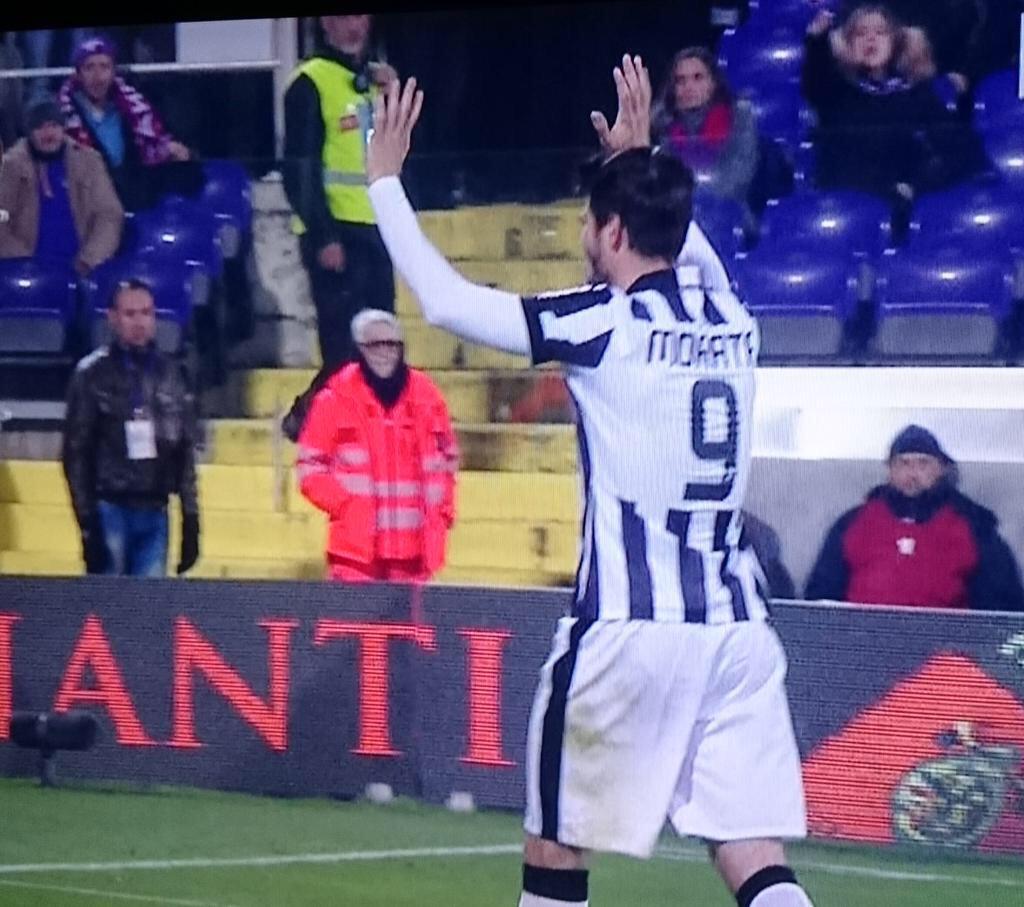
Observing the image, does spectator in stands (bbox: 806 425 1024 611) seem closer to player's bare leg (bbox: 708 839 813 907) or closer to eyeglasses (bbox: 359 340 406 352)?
player's bare leg (bbox: 708 839 813 907)

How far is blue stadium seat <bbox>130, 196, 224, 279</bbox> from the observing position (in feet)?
9.95

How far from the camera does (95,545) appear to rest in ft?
10.2

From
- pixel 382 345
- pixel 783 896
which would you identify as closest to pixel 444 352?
pixel 382 345

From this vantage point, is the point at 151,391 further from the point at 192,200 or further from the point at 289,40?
the point at 289,40

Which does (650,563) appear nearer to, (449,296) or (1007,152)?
(449,296)

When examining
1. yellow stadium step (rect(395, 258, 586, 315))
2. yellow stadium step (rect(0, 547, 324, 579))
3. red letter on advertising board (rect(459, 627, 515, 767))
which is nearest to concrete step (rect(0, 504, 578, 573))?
yellow stadium step (rect(0, 547, 324, 579))

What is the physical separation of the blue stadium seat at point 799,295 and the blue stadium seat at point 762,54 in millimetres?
228

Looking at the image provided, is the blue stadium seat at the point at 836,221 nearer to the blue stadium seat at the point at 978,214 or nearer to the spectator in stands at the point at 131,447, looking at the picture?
the blue stadium seat at the point at 978,214

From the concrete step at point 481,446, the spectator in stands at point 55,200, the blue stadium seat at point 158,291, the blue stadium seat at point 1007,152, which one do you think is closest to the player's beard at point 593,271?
the concrete step at point 481,446

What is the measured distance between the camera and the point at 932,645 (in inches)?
108

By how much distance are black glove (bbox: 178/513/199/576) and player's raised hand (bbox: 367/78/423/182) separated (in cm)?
58

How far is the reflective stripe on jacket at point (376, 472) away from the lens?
9.66 feet

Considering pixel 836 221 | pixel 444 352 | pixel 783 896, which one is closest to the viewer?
pixel 783 896

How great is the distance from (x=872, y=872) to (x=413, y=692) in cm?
70
